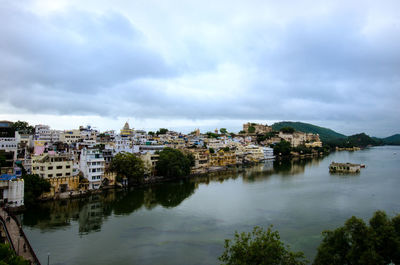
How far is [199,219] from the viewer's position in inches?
558

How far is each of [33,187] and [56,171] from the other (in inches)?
81.9

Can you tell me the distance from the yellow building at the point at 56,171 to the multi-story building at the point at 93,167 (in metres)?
0.92

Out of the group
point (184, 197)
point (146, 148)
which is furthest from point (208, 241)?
point (146, 148)

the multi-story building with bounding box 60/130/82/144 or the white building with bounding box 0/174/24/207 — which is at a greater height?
the multi-story building with bounding box 60/130/82/144

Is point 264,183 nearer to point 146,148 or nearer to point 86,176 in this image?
point 146,148

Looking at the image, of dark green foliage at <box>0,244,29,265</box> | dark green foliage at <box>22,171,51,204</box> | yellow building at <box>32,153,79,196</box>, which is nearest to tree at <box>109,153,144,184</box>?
yellow building at <box>32,153,79,196</box>

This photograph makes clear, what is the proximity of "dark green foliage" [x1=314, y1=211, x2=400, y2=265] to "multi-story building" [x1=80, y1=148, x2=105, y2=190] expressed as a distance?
16.8 m

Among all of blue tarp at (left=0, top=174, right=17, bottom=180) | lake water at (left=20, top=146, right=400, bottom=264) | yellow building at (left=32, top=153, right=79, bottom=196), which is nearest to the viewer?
lake water at (left=20, top=146, right=400, bottom=264)

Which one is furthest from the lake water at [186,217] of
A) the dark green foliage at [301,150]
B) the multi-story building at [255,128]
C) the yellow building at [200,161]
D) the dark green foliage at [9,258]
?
the multi-story building at [255,128]

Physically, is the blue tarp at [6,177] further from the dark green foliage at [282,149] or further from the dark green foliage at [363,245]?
the dark green foliage at [282,149]

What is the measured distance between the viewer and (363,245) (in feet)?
21.0

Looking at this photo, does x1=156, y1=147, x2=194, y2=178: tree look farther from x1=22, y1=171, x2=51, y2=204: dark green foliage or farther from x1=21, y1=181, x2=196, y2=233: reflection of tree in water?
x1=22, y1=171, x2=51, y2=204: dark green foliage

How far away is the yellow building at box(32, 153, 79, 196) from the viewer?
18066 millimetres

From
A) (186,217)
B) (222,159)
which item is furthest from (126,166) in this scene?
(222,159)
